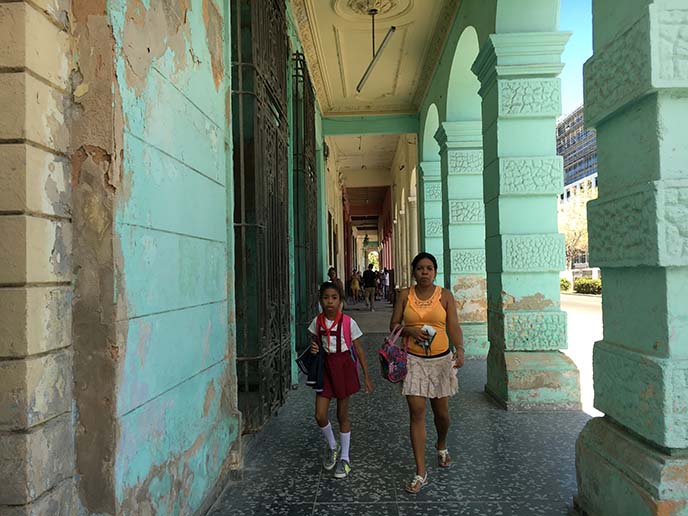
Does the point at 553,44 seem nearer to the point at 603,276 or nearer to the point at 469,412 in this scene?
the point at 603,276

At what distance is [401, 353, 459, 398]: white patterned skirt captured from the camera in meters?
3.18

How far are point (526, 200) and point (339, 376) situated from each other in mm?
2923

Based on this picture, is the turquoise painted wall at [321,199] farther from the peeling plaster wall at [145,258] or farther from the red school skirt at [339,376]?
the peeling plaster wall at [145,258]

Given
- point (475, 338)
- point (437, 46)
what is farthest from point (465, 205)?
point (437, 46)

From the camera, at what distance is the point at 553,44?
4965 mm

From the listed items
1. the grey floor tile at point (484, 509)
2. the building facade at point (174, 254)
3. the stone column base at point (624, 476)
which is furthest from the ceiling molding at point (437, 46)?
the grey floor tile at point (484, 509)

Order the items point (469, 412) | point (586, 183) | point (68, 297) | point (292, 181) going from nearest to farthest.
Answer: point (68, 297), point (469, 412), point (292, 181), point (586, 183)

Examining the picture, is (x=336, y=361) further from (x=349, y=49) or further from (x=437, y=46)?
(x=349, y=49)

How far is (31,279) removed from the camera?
66.9 inches

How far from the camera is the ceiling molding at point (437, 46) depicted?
23.4 ft

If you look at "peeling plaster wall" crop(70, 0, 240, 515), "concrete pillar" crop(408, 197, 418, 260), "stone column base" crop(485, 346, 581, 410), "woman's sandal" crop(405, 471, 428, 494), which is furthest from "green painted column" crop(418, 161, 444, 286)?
"peeling plaster wall" crop(70, 0, 240, 515)

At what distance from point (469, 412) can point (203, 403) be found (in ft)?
9.75

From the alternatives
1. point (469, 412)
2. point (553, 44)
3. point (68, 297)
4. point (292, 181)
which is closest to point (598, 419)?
point (469, 412)

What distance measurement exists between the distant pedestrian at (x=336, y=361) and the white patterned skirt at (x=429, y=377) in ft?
1.24
